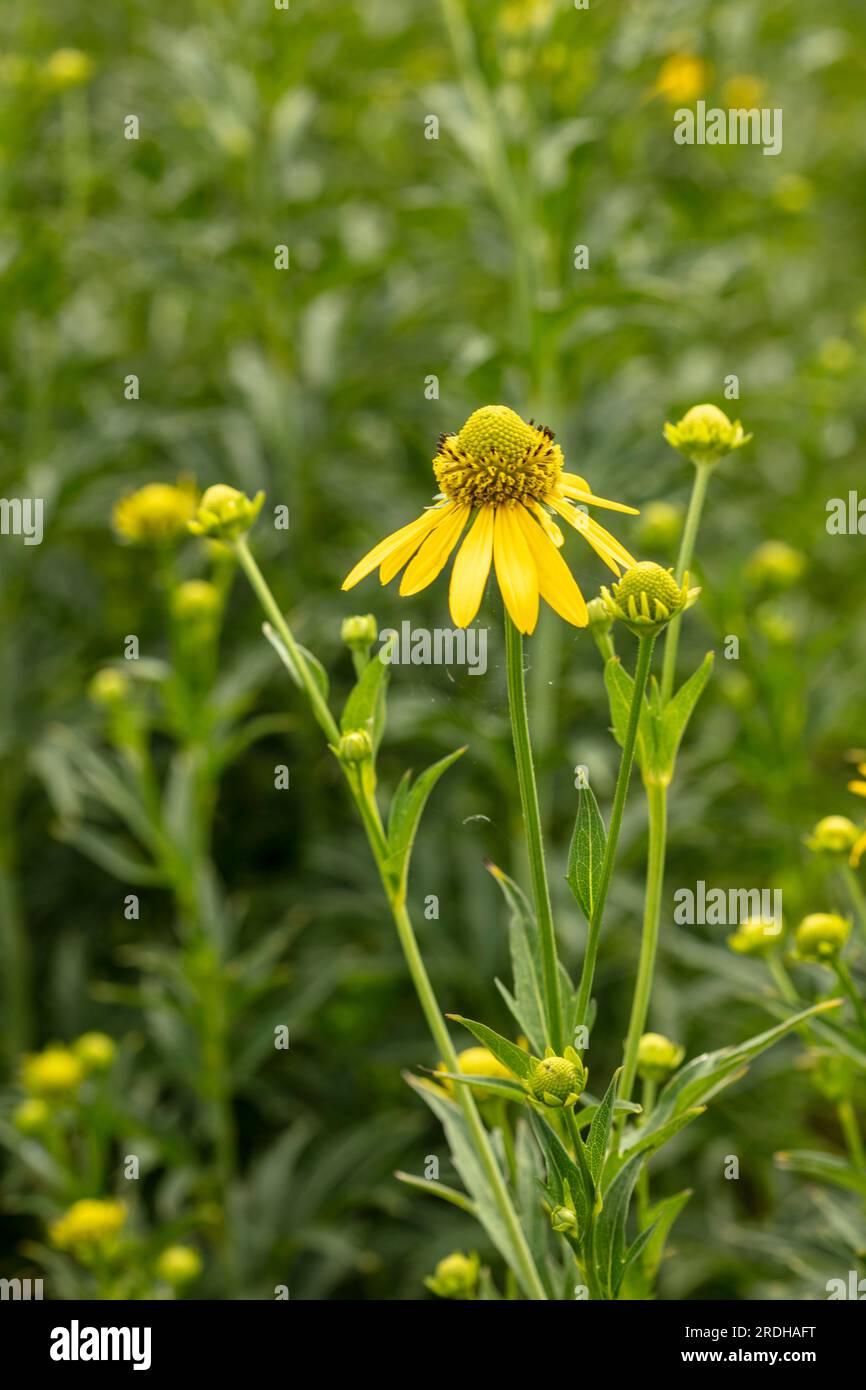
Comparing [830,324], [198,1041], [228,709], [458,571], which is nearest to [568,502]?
[458,571]

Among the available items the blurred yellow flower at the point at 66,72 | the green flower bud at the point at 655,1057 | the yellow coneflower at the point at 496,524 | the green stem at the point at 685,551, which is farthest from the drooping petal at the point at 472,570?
the blurred yellow flower at the point at 66,72

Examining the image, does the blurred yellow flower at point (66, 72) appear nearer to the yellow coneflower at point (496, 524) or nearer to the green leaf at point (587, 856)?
the yellow coneflower at point (496, 524)

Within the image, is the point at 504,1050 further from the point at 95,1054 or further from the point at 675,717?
the point at 95,1054

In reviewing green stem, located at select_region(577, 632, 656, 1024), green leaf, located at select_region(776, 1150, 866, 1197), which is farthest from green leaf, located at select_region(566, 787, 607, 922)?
green leaf, located at select_region(776, 1150, 866, 1197)

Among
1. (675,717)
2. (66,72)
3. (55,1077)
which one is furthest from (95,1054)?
(66,72)

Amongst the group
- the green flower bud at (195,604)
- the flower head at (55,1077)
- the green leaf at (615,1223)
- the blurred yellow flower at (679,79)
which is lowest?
the green leaf at (615,1223)

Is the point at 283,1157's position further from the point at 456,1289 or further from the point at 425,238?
the point at 425,238

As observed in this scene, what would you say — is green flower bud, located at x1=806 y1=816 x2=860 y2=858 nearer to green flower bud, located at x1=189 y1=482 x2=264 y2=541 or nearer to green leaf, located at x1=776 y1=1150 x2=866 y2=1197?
green leaf, located at x1=776 y1=1150 x2=866 y2=1197
